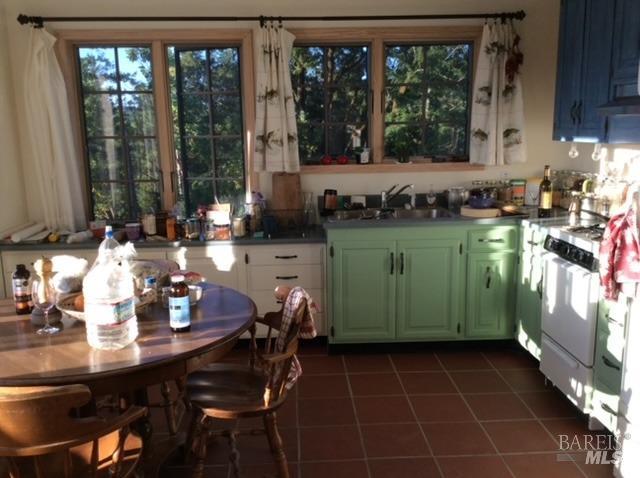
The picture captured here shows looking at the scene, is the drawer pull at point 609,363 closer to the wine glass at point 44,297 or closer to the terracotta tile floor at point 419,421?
the terracotta tile floor at point 419,421

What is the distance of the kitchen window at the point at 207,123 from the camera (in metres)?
4.06

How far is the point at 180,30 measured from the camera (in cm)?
392

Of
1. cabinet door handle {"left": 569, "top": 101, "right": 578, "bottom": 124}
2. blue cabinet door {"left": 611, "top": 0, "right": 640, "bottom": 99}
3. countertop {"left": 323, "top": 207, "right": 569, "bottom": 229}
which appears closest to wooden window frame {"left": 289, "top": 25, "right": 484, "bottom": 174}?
countertop {"left": 323, "top": 207, "right": 569, "bottom": 229}

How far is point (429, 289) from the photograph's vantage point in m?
3.73

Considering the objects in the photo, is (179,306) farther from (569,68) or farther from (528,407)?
(569,68)

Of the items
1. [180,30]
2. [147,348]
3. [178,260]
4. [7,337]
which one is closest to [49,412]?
[147,348]

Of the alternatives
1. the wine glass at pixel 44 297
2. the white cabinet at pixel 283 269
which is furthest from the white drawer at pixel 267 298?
the wine glass at pixel 44 297

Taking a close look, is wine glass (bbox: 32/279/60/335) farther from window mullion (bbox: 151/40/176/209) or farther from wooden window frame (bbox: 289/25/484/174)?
wooden window frame (bbox: 289/25/484/174)

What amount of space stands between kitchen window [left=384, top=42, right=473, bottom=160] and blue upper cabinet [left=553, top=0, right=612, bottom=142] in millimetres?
769

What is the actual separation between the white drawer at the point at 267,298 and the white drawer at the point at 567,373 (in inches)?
56.9

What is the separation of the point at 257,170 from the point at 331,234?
2.53ft

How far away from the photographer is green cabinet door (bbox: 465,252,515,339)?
3.70m

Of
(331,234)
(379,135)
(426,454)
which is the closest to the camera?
(426,454)

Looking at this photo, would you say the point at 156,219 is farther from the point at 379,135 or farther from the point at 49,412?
the point at 49,412
